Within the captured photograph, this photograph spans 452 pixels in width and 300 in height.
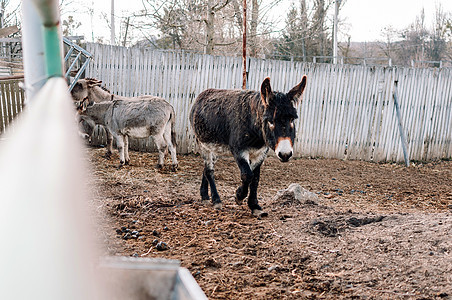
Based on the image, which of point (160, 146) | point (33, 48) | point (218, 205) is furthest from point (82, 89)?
point (33, 48)

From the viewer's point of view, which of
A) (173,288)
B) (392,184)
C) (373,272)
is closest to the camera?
(173,288)

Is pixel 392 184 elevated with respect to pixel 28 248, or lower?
lower

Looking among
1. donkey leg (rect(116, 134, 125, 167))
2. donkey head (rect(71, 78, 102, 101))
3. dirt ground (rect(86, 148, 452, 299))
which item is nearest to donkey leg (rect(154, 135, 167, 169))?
donkey leg (rect(116, 134, 125, 167))

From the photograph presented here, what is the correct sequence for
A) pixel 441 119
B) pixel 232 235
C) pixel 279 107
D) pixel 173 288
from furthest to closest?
pixel 441 119, pixel 279 107, pixel 232 235, pixel 173 288

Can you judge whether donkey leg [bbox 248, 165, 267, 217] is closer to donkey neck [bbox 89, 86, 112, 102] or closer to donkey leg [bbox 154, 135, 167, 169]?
donkey leg [bbox 154, 135, 167, 169]

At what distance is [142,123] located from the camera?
881 centimetres

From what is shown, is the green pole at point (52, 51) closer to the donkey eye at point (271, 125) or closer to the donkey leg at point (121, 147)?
the donkey eye at point (271, 125)

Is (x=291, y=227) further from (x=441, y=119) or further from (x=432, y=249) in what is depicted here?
(x=441, y=119)

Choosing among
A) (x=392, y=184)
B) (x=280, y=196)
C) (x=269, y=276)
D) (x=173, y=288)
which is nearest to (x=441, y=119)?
(x=392, y=184)

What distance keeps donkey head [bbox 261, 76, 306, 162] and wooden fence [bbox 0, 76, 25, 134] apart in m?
8.22

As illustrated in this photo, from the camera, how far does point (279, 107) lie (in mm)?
4672

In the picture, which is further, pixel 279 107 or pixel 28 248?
pixel 279 107

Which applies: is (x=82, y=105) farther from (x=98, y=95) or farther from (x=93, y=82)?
(x=93, y=82)

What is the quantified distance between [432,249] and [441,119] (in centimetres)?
967
